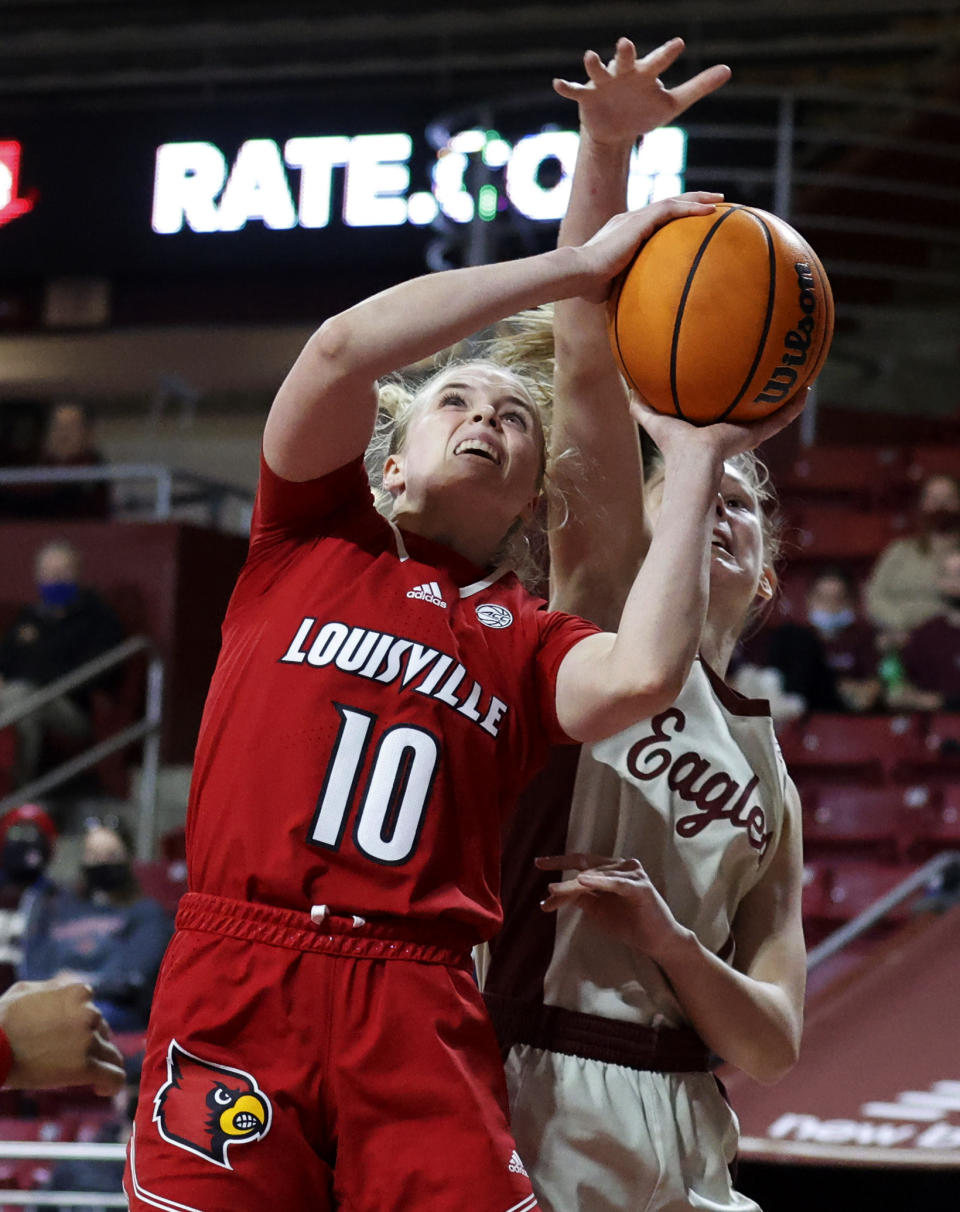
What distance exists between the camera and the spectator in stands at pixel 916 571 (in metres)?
7.65

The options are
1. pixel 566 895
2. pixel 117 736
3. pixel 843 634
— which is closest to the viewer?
pixel 566 895

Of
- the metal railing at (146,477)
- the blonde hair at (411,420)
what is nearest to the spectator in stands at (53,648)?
the metal railing at (146,477)

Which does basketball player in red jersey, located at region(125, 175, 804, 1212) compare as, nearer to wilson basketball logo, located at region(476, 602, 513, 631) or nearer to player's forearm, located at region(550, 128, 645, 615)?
wilson basketball logo, located at region(476, 602, 513, 631)

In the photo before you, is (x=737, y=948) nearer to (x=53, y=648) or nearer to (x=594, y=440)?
(x=594, y=440)

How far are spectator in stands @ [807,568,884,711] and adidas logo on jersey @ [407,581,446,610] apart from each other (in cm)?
538

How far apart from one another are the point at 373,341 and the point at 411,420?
1.20 feet

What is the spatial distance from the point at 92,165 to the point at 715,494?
9.05m

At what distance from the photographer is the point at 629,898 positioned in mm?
1964

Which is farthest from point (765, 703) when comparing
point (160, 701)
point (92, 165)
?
point (92, 165)

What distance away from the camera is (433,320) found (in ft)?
5.72

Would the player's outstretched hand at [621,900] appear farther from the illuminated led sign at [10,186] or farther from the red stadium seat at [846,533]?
the illuminated led sign at [10,186]

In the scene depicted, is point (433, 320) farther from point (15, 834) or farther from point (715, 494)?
point (15, 834)

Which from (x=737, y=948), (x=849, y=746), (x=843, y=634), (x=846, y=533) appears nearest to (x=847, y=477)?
(x=846, y=533)

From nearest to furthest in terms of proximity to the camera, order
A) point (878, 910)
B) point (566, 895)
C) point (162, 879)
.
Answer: point (566, 895) → point (878, 910) → point (162, 879)
